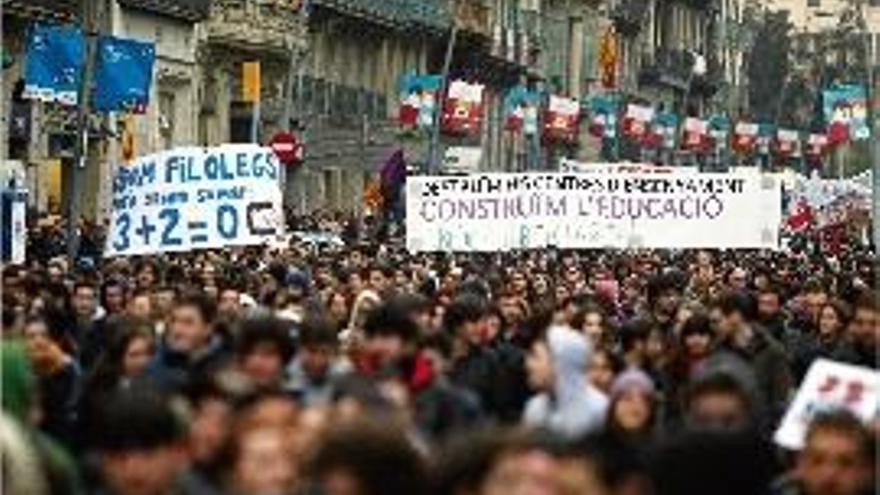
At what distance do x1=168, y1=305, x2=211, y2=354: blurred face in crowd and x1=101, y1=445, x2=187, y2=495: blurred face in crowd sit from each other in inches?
180

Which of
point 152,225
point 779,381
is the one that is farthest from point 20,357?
point 152,225

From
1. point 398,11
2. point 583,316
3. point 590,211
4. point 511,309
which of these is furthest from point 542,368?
point 398,11

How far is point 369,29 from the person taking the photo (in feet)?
214

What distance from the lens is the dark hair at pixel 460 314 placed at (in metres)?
14.3

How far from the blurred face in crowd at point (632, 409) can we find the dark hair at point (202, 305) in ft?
9.03

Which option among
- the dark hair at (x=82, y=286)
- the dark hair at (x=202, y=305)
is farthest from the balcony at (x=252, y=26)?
the dark hair at (x=202, y=305)

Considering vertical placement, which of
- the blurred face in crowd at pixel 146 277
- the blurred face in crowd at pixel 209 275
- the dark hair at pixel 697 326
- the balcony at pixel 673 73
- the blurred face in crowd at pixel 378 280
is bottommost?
the blurred face in crowd at pixel 378 280

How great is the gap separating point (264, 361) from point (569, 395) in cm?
123

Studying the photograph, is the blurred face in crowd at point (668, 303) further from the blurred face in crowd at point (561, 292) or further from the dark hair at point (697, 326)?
the dark hair at point (697, 326)

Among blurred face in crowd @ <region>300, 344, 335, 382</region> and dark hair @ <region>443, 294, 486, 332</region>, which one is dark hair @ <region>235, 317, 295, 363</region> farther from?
dark hair @ <region>443, 294, 486, 332</region>

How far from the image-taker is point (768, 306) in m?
17.9

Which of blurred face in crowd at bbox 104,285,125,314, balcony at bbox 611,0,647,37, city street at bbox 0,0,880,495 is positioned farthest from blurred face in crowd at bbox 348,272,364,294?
balcony at bbox 611,0,647,37

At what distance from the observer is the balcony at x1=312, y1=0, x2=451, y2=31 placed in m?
61.7

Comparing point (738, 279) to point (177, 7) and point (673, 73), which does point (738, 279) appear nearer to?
point (177, 7)
